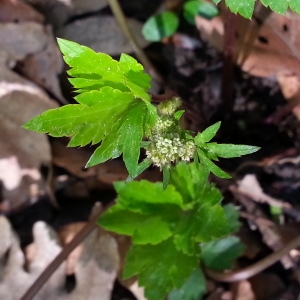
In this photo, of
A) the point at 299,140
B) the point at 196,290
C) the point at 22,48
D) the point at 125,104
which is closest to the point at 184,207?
the point at 196,290

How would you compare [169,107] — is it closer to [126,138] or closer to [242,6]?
[126,138]

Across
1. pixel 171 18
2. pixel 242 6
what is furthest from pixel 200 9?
pixel 242 6

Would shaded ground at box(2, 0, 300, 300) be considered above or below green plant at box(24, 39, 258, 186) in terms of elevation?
below

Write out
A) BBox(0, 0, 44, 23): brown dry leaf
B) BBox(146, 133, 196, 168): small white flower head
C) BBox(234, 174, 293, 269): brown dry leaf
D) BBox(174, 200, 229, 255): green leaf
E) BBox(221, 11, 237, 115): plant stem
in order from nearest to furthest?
BBox(146, 133, 196, 168): small white flower head, BBox(174, 200, 229, 255): green leaf, BBox(221, 11, 237, 115): plant stem, BBox(234, 174, 293, 269): brown dry leaf, BBox(0, 0, 44, 23): brown dry leaf

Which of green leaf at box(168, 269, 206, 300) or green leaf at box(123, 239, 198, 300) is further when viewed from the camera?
green leaf at box(168, 269, 206, 300)

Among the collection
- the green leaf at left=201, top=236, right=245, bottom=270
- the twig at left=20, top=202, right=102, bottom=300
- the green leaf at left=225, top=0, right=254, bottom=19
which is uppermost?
the green leaf at left=225, top=0, right=254, bottom=19

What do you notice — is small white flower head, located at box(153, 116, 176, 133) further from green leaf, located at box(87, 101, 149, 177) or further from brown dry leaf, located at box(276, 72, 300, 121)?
brown dry leaf, located at box(276, 72, 300, 121)

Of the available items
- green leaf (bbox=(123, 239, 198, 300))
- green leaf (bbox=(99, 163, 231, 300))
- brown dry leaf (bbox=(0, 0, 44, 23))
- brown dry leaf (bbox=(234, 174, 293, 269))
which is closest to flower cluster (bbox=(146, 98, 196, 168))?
green leaf (bbox=(99, 163, 231, 300))
